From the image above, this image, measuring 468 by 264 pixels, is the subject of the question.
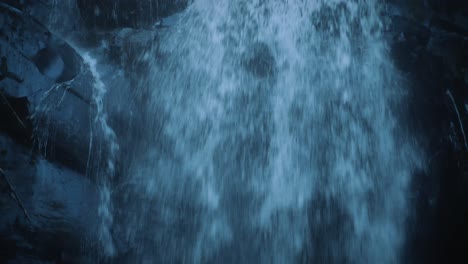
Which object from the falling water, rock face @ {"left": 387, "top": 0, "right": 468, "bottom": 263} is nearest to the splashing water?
the falling water

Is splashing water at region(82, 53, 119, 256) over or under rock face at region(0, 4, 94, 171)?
under

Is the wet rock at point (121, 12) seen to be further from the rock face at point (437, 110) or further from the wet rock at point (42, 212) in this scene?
the rock face at point (437, 110)

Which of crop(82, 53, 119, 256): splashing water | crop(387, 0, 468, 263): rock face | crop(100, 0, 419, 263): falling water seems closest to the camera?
crop(387, 0, 468, 263): rock face

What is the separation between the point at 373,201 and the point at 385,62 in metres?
2.72

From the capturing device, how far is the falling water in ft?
15.3

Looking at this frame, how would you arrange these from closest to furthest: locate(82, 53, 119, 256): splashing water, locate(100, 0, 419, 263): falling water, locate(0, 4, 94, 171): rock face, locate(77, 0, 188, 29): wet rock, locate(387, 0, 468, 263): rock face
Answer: locate(0, 4, 94, 171): rock face → locate(387, 0, 468, 263): rock face → locate(82, 53, 119, 256): splashing water → locate(100, 0, 419, 263): falling water → locate(77, 0, 188, 29): wet rock

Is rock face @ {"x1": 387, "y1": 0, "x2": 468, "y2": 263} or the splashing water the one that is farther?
the splashing water

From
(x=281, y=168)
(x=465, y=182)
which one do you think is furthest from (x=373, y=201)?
(x=281, y=168)

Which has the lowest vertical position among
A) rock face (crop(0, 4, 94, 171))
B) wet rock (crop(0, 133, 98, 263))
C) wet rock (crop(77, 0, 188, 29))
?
wet rock (crop(0, 133, 98, 263))

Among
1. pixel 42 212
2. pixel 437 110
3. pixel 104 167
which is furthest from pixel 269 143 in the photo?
pixel 42 212

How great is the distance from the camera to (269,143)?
5312 mm

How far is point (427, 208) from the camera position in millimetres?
4281

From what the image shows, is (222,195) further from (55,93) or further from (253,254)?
(55,93)

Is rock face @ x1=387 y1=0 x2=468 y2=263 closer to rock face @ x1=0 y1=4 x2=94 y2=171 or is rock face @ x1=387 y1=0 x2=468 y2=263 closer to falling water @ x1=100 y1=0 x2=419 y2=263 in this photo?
falling water @ x1=100 y1=0 x2=419 y2=263
